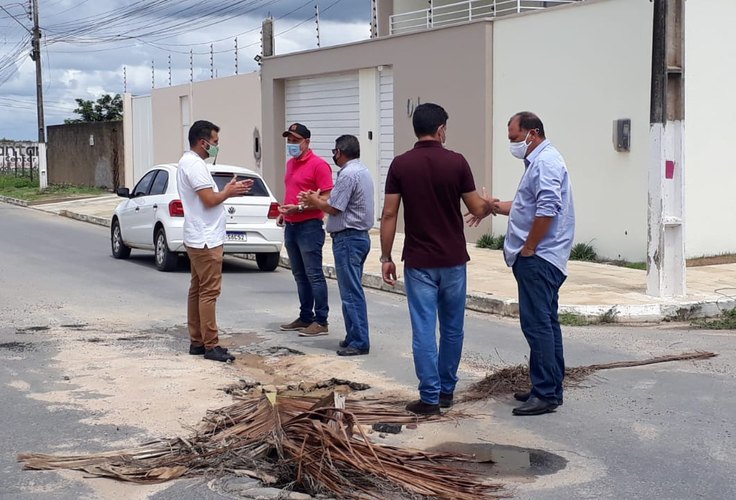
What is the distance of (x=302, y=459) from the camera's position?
5.60 m

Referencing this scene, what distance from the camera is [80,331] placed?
1028 cm

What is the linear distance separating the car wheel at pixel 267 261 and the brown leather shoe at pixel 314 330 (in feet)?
19.1

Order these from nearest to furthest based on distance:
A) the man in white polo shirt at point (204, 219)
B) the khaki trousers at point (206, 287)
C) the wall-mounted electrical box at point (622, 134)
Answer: the man in white polo shirt at point (204, 219), the khaki trousers at point (206, 287), the wall-mounted electrical box at point (622, 134)

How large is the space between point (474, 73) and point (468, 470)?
1387 centimetres

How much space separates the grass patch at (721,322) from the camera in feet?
36.1

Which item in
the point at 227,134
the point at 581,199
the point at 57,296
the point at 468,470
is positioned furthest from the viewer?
the point at 227,134

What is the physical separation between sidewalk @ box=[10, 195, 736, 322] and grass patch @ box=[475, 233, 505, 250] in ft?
3.69

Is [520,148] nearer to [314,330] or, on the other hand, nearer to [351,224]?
[351,224]

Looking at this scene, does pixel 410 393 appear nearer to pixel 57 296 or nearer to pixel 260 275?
pixel 57 296

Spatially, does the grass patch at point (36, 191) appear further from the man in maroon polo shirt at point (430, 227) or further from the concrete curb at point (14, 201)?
the man in maroon polo shirt at point (430, 227)

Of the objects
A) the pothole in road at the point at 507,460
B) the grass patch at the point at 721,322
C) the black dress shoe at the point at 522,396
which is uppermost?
the black dress shoe at the point at 522,396

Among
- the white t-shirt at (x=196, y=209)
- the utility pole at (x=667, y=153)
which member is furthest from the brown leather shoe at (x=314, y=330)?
the utility pole at (x=667, y=153)

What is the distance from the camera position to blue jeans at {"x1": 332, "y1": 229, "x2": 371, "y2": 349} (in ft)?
30.1

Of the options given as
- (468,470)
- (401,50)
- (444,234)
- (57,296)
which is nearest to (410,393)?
(444,234)
